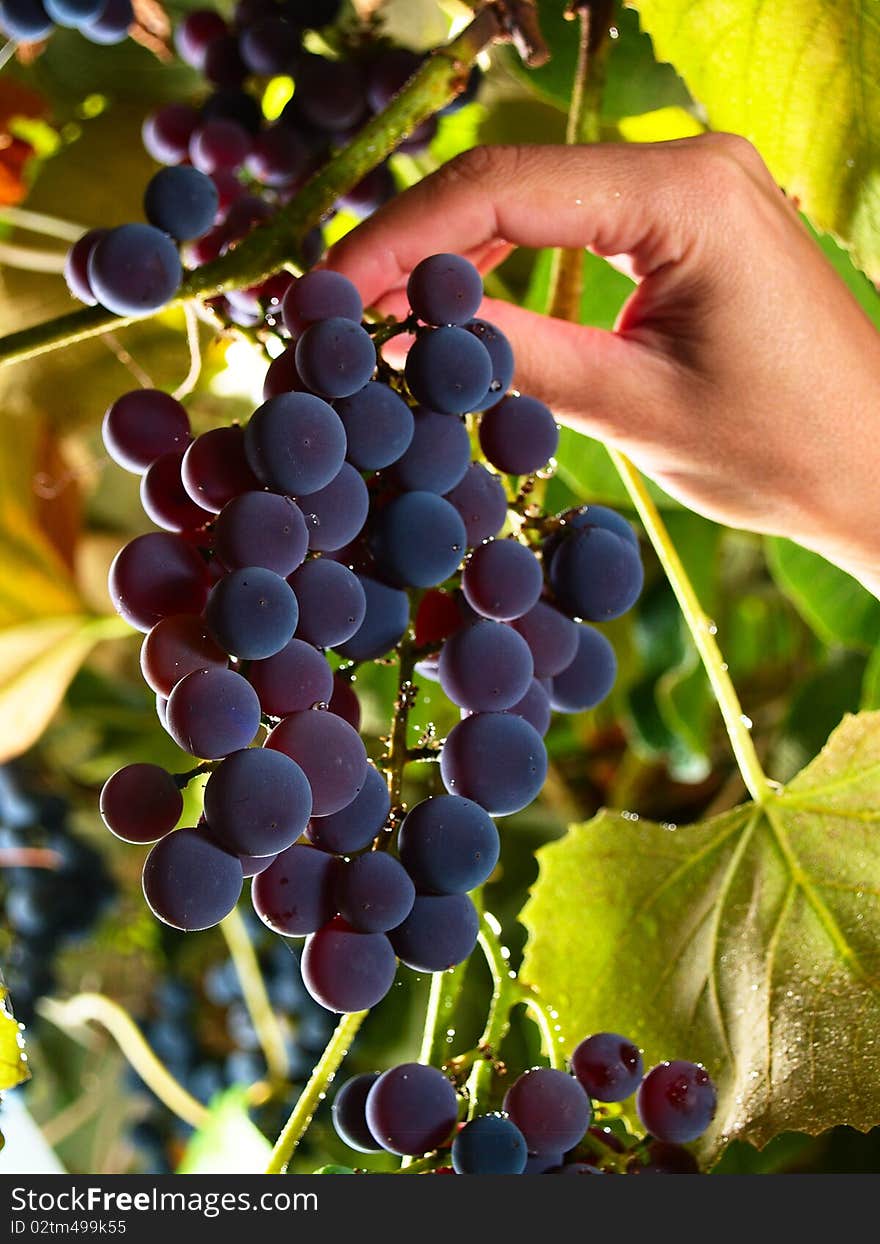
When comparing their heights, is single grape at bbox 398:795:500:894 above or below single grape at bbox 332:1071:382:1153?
above

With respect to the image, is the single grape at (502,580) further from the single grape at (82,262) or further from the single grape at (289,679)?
the single grape at (82,262)

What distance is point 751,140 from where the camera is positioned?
0.62 metres

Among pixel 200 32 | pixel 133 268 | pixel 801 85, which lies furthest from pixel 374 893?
pixel 200 32

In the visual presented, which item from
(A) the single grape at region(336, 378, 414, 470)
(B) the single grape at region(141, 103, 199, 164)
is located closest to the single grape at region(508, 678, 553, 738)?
(A) the single grape at region(336, 378, 414, 470)

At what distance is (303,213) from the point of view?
0.53 m

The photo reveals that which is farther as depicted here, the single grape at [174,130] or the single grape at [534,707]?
the single grape at [174,130]

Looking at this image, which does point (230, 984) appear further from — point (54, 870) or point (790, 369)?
point (790, 369)

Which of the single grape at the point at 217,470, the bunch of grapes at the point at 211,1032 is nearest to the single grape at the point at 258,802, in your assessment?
the single grape at the point at 217,470

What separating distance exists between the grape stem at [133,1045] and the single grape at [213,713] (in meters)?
0.50

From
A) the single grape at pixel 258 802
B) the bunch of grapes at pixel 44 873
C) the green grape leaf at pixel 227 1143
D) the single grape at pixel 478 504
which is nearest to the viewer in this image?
the single grape at pixel 258 802

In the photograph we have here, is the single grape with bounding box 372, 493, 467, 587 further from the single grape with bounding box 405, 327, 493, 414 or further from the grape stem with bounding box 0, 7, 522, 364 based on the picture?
the grape stem with bounding box 0, 7, 522, 364

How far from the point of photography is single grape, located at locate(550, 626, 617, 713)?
505mm

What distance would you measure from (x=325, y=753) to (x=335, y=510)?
85 millimetres

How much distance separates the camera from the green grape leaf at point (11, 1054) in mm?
455
